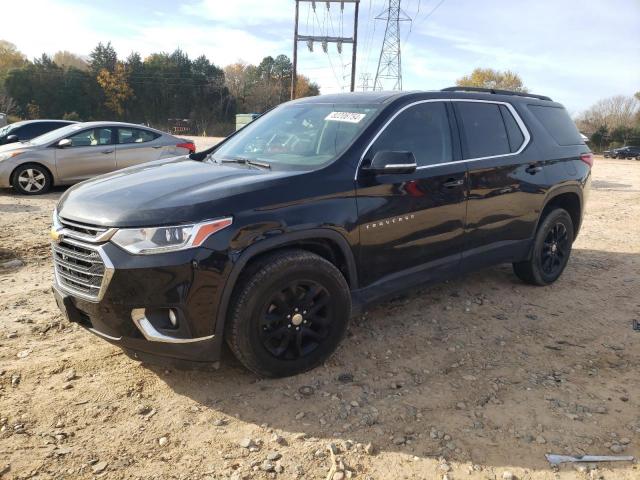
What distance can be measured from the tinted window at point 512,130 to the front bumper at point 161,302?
10.2 feet

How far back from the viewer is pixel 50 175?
9.75 m

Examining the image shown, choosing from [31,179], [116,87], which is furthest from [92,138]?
[116,87]

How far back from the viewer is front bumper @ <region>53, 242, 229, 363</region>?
2.73 metres

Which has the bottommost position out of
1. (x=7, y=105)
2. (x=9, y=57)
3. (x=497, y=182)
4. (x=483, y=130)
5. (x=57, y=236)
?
(x=57, y=236)

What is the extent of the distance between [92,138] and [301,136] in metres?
7.55

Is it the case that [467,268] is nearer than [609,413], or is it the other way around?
[609,413]

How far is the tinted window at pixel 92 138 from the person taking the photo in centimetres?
982

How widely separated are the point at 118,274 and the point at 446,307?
2.97 metres

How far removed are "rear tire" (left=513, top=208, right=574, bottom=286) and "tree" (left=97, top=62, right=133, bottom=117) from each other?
251ft

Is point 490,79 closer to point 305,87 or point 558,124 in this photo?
point 305,87

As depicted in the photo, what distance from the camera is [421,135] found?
391 centimetres

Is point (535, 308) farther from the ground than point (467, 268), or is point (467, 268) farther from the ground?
point (467, 268)

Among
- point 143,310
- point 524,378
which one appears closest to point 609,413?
point 524,378

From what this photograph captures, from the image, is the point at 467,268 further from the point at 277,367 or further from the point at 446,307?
the point at 277,367
